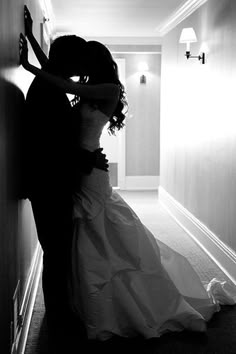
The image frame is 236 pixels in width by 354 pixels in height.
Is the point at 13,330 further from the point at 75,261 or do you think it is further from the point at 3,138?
the point at 3,138

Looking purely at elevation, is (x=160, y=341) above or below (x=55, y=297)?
below

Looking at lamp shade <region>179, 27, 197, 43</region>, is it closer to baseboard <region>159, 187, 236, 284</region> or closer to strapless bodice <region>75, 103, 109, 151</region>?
baseboard <region>159, 187, 236, 284</region>

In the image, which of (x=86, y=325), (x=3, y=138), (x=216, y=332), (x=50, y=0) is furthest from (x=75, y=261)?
(x=50, y=0)

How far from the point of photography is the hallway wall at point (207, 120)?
3648mm

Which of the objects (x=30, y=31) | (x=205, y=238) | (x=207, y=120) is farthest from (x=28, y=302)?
(x=207, y=120)

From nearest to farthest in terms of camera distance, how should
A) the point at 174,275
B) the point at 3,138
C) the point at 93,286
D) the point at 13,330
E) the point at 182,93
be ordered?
the point at 3,138
the point at 13,330
the point at 93,286
the point at 174,275
the point at 182,93

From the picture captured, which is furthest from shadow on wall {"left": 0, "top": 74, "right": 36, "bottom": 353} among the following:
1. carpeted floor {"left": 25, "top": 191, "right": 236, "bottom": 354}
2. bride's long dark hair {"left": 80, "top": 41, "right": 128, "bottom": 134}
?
bride's long dark hair {"left": 80, "top": 41, "right": 128, "bottom": 134}

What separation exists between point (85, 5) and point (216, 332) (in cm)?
358

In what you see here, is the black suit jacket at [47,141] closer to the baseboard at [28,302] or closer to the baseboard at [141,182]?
the baseboard at [28,302]

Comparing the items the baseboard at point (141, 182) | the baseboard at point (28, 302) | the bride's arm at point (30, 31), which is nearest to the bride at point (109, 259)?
the baseboard at point (28, 302)

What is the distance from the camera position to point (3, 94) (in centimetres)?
184

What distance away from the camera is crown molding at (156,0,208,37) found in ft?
15.4

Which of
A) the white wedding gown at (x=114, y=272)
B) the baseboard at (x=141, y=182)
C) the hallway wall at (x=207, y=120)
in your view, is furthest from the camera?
the baseboard at (x=141, y=182)

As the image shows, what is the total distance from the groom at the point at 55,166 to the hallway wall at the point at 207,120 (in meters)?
1.36
